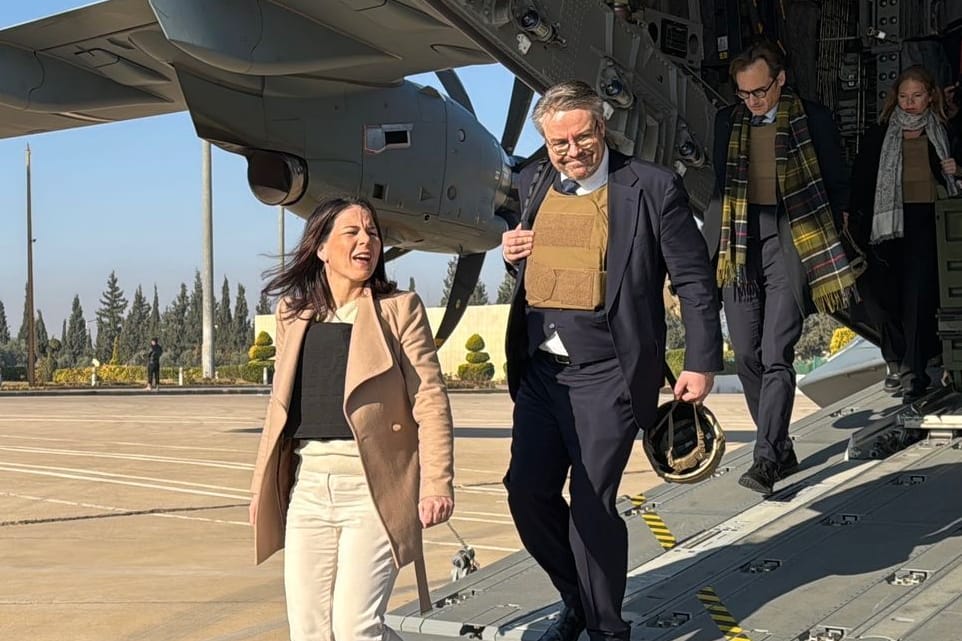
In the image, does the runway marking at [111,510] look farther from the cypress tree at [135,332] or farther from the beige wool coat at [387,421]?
the cypress tree at [135,332]

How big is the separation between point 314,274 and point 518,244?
0.61m

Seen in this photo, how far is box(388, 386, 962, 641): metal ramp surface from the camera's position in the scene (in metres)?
3.47

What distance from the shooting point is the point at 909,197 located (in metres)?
5.41

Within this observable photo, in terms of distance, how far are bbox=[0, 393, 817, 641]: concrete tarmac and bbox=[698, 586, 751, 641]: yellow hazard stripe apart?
67.3 inches

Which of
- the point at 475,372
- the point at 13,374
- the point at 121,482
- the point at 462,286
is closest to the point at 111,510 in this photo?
the point at 121,482

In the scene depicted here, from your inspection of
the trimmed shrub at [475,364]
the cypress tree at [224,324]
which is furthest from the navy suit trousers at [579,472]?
the cypress tree at [224,324]

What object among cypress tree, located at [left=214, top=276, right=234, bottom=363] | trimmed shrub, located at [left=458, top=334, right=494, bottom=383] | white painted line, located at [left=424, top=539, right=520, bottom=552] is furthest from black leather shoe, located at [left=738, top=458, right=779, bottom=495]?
cypress tree, located at [left=214, top=276, right=234, bottom=363]

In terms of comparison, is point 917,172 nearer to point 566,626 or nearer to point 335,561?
point 566,626

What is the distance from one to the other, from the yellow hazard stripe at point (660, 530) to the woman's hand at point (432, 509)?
5.48 feet

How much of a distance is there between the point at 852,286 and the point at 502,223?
21.5ft

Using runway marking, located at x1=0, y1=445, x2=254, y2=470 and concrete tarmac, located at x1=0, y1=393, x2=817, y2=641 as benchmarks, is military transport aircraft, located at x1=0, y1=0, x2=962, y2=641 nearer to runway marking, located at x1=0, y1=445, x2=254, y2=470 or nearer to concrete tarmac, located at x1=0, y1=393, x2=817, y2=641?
concrete tarmac, located at x1=0, y1=393, x2=817, y2=641

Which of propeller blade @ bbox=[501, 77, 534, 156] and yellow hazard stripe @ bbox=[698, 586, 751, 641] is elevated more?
propeller blade @ bbox=[501, 77, 534, 156]

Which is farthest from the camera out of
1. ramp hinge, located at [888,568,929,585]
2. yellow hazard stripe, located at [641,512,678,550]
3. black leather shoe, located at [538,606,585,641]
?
yellow hazard stripe, located at [641,512,678,550]

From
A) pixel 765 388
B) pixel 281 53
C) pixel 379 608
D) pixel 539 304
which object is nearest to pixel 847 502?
pixel 765 388
